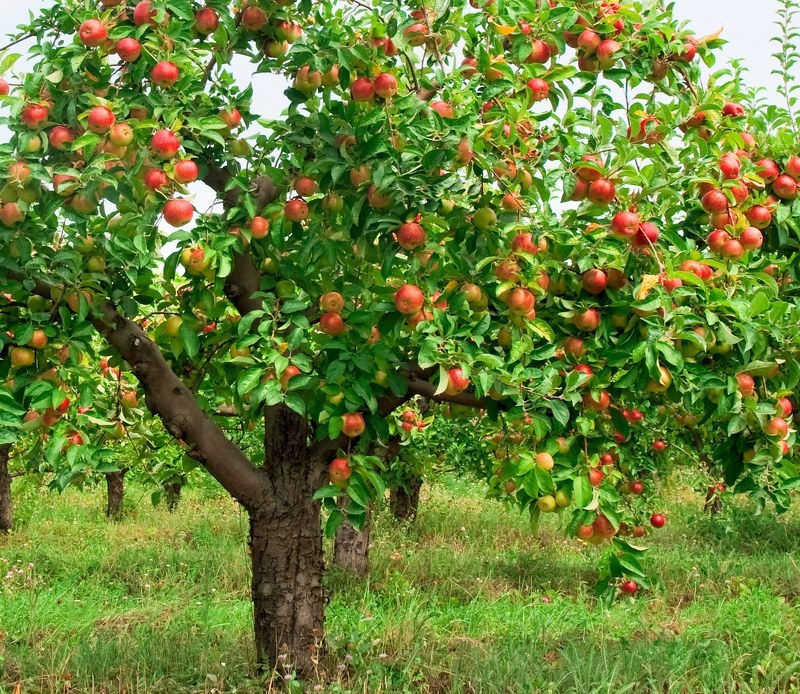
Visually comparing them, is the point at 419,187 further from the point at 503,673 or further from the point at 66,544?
the point at 66,544

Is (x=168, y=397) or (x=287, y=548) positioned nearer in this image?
(x=168, y=397)

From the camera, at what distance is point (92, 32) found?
9.50 ft

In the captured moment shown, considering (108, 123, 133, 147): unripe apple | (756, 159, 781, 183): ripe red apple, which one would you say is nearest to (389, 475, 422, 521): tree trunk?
(756, 159, 781, 183): ripe red apple

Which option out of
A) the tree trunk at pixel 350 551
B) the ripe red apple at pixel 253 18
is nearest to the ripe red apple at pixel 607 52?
the ripe red apple at pixel 253 18

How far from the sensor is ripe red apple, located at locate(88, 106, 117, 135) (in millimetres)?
2781

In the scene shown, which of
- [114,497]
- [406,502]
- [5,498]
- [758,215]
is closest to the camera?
[758,215]

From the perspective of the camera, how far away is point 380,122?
9.46 feet

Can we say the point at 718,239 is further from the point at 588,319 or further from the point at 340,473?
the point at 340,473

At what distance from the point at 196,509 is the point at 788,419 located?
10.7 meters

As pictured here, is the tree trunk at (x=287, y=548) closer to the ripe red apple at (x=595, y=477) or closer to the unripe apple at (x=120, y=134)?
the ripe red apple at (x=595, y=477)

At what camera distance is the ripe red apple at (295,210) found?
3189 millimetres

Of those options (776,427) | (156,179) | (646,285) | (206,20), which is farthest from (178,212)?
(776,427)

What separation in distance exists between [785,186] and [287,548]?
2.79 m

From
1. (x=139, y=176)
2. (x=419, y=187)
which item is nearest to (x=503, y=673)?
(x=419, y=187)
